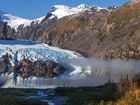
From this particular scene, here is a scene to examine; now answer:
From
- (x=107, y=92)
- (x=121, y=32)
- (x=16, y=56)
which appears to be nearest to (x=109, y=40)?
(x=121, y=32)

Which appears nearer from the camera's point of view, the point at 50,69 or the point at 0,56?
the point at 50,69

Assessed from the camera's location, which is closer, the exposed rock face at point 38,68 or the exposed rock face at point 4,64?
the exposed rock face at point 38,68

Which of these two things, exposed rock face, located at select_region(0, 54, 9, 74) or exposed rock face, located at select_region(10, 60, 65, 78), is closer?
exposed rock face, located at select_region(10, 60, 65, 78)

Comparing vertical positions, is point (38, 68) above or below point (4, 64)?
below

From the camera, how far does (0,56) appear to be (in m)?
146

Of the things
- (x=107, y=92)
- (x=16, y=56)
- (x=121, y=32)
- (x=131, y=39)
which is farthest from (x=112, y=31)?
(x=107, y=92)

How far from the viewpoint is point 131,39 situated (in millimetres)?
169000

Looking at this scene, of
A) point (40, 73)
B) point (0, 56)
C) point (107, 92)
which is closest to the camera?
point (107, 92)

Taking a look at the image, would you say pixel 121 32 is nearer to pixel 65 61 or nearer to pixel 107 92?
pixel 65 61

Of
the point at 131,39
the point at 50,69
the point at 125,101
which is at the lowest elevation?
the point at 125,101

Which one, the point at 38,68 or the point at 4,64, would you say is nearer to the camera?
the point at 38,68

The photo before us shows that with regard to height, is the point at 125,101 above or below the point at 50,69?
below

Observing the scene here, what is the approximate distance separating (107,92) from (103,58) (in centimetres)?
13315

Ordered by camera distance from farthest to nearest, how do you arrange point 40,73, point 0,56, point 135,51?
point 135,51
point 0,56
point 40,73
